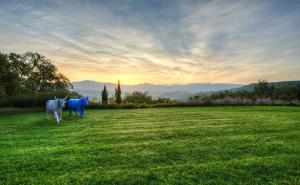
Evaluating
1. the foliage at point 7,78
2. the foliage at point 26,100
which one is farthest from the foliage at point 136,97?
the foliage at point 7,78

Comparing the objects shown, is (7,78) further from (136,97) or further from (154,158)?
(136,97)

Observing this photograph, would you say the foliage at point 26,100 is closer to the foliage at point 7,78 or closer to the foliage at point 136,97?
the foliage at point 7,78

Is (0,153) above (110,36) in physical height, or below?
below

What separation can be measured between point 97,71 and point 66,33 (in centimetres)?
1768

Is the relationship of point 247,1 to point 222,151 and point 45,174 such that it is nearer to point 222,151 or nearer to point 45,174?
point 222,151

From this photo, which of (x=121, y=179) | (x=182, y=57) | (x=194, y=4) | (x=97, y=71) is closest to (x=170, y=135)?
(x=121, y=179)

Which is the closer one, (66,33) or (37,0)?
(37,0)

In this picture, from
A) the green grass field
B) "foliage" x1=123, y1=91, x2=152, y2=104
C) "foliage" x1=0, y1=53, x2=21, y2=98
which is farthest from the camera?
"foliage" x1=123, y1=91, x2=152, y2=104

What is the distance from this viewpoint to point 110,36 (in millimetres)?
23172

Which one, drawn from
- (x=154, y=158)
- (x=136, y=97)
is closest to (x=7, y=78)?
(x=154, y=158)

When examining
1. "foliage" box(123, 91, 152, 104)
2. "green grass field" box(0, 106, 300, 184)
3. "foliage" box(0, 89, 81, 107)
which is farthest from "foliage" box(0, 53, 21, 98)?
"foliage" box(123, 91, 152, 104)

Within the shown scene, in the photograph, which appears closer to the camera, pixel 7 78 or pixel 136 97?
pixel 7 78

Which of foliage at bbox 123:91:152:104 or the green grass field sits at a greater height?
foliage at bbox 123:91:152:104

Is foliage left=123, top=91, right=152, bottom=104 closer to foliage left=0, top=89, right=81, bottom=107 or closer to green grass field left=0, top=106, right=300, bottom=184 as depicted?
foliage left=0, top=89, right=81, bottom=107
